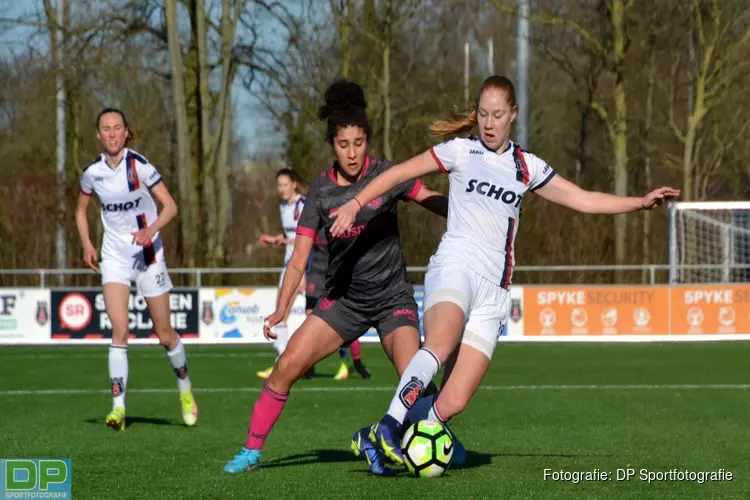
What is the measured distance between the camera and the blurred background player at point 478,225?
689 cm

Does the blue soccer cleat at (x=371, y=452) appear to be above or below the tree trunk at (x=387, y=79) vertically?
below

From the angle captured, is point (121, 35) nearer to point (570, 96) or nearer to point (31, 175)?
point (31, 175)

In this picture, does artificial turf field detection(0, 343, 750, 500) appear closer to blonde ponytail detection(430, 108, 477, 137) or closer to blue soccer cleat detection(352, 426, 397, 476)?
blue soccer cleat detection(352, 426, 397, 476)

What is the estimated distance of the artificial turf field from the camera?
22.6 feet

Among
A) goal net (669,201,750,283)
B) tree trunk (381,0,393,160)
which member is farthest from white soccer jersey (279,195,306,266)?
tree trunk (381,0,393,160)

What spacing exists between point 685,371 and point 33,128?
24.1 metres

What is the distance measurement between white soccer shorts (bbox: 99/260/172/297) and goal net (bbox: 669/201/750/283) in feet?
53.9

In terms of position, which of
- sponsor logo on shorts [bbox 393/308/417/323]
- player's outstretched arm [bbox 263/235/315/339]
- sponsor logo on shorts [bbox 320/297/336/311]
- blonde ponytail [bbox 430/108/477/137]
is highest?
blonde ponytail [bbox 430/108/477/137]

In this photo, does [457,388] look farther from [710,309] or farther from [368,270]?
[710,309]

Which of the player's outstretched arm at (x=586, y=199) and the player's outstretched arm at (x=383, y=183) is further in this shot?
the player's outstretched arm at (x=586, y=199)

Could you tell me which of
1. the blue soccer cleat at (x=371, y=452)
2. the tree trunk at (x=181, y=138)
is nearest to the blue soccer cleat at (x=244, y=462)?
the blue soccer cleat at (x=371, y=452)

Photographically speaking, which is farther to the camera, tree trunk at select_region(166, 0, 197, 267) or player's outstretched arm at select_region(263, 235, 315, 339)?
tree trunk at select_region(166, 0, 197, 267)

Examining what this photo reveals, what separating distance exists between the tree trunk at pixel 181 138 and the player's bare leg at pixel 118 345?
18957 millimetres

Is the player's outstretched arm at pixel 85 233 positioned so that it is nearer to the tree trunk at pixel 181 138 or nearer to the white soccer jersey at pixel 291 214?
the white soccer jersey at pixel 291 214
